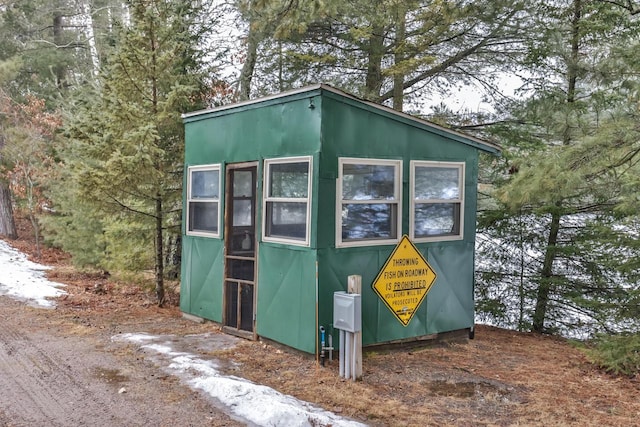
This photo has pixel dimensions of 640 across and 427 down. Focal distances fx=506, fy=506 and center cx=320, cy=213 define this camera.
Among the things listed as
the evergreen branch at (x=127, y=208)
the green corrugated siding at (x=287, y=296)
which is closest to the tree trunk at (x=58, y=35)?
the evergreen branch at (x=127, y=208)

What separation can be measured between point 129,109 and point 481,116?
6563 mm

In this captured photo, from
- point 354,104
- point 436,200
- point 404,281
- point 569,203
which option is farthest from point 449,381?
point 569,203

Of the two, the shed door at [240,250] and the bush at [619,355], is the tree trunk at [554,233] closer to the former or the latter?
the bush at [619,355]

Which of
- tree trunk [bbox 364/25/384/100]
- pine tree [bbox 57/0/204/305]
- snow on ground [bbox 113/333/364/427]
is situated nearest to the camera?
snow on ground [bbox 113/333/364/427]

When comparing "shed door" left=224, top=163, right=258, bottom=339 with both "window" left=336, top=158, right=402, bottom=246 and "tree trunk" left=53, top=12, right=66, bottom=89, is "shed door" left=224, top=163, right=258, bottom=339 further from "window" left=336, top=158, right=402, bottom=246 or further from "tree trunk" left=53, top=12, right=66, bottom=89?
"tree trunk" left=53, top=12, right=66, bottom=89

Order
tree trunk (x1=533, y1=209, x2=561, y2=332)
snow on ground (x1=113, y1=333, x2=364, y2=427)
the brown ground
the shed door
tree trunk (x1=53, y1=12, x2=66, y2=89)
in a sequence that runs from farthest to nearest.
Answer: tree trunk (x1=53, y1=12, x2=66, y2=89) → tree trunk (x1=533, y1=209, x2=561, y2=332) → the shed door → the brown ground → snow on ground (x1=113, y1=333, x2=364, y2=427)

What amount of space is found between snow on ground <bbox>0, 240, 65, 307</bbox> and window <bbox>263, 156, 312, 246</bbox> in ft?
16.0

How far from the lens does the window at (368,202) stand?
5.86 metres

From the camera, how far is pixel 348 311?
512 cm

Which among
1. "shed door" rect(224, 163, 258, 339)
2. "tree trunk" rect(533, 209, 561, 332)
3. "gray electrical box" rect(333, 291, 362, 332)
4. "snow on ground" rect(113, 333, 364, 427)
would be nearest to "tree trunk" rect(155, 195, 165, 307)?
"shed door" rect(224, 163, 258, 339)

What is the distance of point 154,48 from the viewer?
8.35 meters

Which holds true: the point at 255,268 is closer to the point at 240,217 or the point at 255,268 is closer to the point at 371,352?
the point at 240,217

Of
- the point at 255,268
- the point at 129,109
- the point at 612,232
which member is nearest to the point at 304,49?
the point at 129,109

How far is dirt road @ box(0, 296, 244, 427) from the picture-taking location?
4.07m
